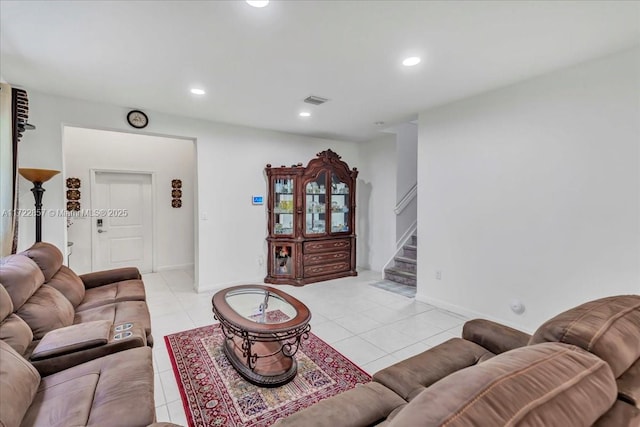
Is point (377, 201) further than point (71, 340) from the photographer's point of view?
Yes

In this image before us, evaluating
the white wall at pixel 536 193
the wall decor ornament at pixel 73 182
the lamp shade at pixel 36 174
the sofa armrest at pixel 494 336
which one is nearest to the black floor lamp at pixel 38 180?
the lamp shade at pixel 36 174

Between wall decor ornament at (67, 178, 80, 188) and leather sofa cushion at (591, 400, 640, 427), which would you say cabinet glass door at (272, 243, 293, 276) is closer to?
wall decor ornament at (67, 178, 80, 188)

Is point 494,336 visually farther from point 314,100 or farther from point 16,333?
point 314,100

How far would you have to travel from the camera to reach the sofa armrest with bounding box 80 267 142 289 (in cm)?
314

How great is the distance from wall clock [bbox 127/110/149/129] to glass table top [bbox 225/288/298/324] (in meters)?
2.48

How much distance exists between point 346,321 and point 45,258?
2858 millimetres

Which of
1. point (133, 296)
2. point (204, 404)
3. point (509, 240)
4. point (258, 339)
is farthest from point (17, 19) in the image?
point (509, 240)

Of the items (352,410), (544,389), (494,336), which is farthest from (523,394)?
(494,336)

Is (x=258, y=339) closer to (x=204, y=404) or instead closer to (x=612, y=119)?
(x=204, y=404)

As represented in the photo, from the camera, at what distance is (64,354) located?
166cm

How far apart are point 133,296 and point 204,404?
1320 millimetres

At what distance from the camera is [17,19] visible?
193cm

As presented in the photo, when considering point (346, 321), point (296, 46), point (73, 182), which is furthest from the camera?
point (73, 182)

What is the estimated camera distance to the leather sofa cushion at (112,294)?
8.66ft
